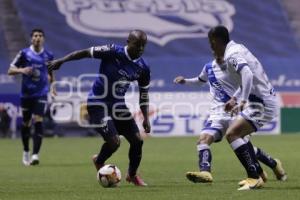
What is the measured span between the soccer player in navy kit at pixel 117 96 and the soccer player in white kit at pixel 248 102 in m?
1.17

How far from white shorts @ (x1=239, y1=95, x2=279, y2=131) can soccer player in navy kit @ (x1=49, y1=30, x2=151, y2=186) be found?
5.21 ft

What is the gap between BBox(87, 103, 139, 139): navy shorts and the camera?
11.4m

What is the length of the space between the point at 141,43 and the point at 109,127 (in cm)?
119

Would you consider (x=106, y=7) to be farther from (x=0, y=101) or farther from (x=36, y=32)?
(x=36, y=32)

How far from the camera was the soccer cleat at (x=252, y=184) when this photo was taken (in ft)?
33.7

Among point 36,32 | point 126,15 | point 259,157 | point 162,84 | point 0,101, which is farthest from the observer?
point 126,15

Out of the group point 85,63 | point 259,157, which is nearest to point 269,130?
point 85,63

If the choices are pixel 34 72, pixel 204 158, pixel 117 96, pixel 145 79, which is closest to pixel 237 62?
pixel 204 158

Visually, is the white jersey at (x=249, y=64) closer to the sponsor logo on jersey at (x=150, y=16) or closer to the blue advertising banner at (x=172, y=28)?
the blue advertising banner at (x=172, y=28)

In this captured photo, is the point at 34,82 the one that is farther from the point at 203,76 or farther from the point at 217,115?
the point at 217,115

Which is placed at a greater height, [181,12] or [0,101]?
[181,12]

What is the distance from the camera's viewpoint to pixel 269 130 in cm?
2852

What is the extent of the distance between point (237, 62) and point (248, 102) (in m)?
0.55

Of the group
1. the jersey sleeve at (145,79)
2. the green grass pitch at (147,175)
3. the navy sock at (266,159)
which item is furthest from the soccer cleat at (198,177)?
the jersey sleeve at (145,79)
